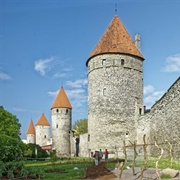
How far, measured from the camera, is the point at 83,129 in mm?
69000

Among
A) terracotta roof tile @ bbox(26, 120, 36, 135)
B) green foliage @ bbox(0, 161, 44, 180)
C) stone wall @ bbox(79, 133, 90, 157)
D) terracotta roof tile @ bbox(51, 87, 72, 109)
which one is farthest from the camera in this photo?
terracotta roof tile @ bbox(26, 120, 36, 135)

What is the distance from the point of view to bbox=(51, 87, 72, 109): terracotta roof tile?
52938 mm

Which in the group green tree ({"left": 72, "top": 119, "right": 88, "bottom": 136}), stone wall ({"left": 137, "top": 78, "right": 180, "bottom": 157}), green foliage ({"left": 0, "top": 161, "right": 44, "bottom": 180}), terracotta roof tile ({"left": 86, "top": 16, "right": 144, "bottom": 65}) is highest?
terracotta roof tile ({"left": 86, "top": 16, "right": 144, "bottom": 65})

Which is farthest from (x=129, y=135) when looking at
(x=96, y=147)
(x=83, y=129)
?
(x=83, y=129)

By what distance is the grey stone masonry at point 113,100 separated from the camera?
1273 inches

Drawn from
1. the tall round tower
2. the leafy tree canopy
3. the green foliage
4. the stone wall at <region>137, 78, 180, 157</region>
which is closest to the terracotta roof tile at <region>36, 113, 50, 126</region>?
the leafy tree canopy

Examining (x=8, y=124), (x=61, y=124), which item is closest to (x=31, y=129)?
(x=61, y=124)

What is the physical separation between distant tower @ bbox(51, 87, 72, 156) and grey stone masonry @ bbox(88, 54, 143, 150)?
16537 mm

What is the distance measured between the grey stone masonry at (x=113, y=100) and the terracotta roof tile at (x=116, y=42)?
0.64m

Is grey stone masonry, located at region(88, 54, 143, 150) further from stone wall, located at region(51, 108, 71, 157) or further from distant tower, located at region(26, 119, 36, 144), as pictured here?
distant tower, located at region(26, 119, 36, 144)

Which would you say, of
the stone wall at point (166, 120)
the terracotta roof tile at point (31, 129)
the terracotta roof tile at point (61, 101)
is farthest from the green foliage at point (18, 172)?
the terracotta roof tile at point (31, 129)

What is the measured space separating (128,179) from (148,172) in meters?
2.16

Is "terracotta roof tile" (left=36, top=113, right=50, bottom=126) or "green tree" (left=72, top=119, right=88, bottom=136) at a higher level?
"terracotta roof tile" (left=36, top=113, right=50, bottom=126)

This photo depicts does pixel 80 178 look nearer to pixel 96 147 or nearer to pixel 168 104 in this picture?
pixel 168 104
